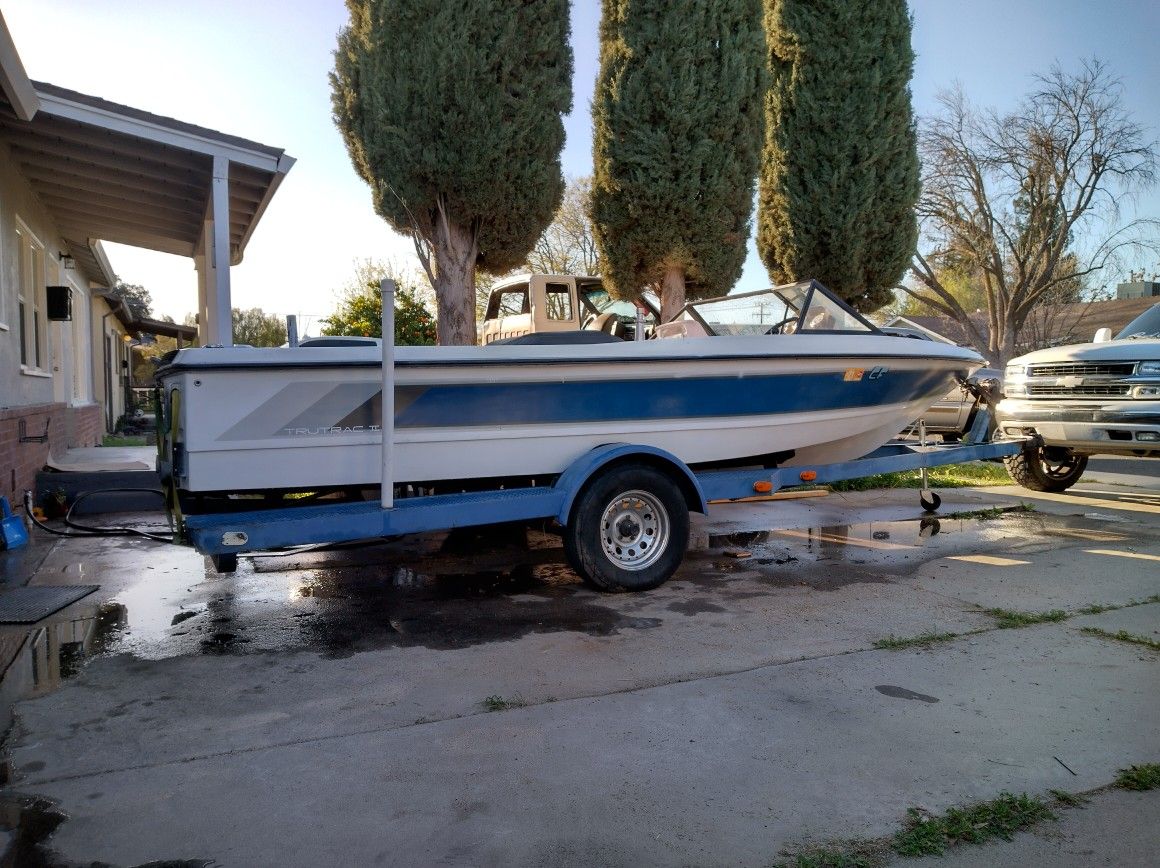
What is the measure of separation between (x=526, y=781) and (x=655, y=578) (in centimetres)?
267

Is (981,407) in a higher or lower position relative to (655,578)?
higher

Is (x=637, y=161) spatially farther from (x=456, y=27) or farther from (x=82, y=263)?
(x=82, y=263)

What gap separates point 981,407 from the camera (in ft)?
27.0

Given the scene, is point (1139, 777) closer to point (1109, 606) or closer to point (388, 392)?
point (1109, 606)

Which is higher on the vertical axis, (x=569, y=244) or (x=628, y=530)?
(x=569, y=244)

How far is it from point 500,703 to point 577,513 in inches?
71.6

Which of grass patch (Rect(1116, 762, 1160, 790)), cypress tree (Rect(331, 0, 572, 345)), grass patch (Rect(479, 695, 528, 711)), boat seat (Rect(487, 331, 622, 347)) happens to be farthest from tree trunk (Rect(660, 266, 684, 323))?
grass patch (Rect(1116, 762, 1160, 790))

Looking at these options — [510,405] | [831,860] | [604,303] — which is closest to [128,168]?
[510,405]

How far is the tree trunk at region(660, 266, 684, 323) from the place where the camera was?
1279cm

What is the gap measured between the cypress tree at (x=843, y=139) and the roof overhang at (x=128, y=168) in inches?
334

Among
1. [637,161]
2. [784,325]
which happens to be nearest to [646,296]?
[637,161]

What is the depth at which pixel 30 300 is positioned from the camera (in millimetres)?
10117

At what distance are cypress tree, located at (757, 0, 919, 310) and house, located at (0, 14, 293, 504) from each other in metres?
8.54

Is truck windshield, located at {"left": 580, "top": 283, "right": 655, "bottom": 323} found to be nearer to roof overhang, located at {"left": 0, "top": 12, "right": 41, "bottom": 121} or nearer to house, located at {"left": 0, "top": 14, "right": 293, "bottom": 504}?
house, located at {"left": 0, "top": 14, "right": 293, "bottom": 504}
